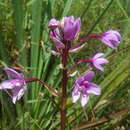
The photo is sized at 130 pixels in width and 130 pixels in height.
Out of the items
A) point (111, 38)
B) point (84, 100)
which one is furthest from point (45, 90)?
point (111, 38)

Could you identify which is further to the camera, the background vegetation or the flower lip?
the background vegetation

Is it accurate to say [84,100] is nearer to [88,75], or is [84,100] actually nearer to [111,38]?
[88,75]

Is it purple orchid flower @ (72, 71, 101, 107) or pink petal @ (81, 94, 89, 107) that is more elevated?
purple orchid flower @ (72, 71, 101, 107)

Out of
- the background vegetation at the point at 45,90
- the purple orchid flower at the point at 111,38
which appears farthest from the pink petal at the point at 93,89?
the background vegetation at the point at 45,90

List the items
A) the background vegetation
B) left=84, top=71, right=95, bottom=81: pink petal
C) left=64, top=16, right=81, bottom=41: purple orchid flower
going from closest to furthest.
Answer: left=64, top=16, right=81, bottom=41: purple orchid flower, left=84, top=71, right=95, bottom=81: pink petal, the background vegetation

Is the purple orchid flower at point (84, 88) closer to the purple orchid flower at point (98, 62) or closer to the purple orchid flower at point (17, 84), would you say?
the purple orchid flower at point (98, 62)

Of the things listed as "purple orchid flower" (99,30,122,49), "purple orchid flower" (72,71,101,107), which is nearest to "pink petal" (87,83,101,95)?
"purple orchid flower" (72,71,101,107)

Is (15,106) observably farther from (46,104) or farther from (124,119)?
(124,119)

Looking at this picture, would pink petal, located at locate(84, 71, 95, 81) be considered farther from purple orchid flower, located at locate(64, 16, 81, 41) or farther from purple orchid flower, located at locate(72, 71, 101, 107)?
purple orchid flower, located at locate(64, 16, 81, 41)

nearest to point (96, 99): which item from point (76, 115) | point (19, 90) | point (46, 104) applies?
point (76, 115)
